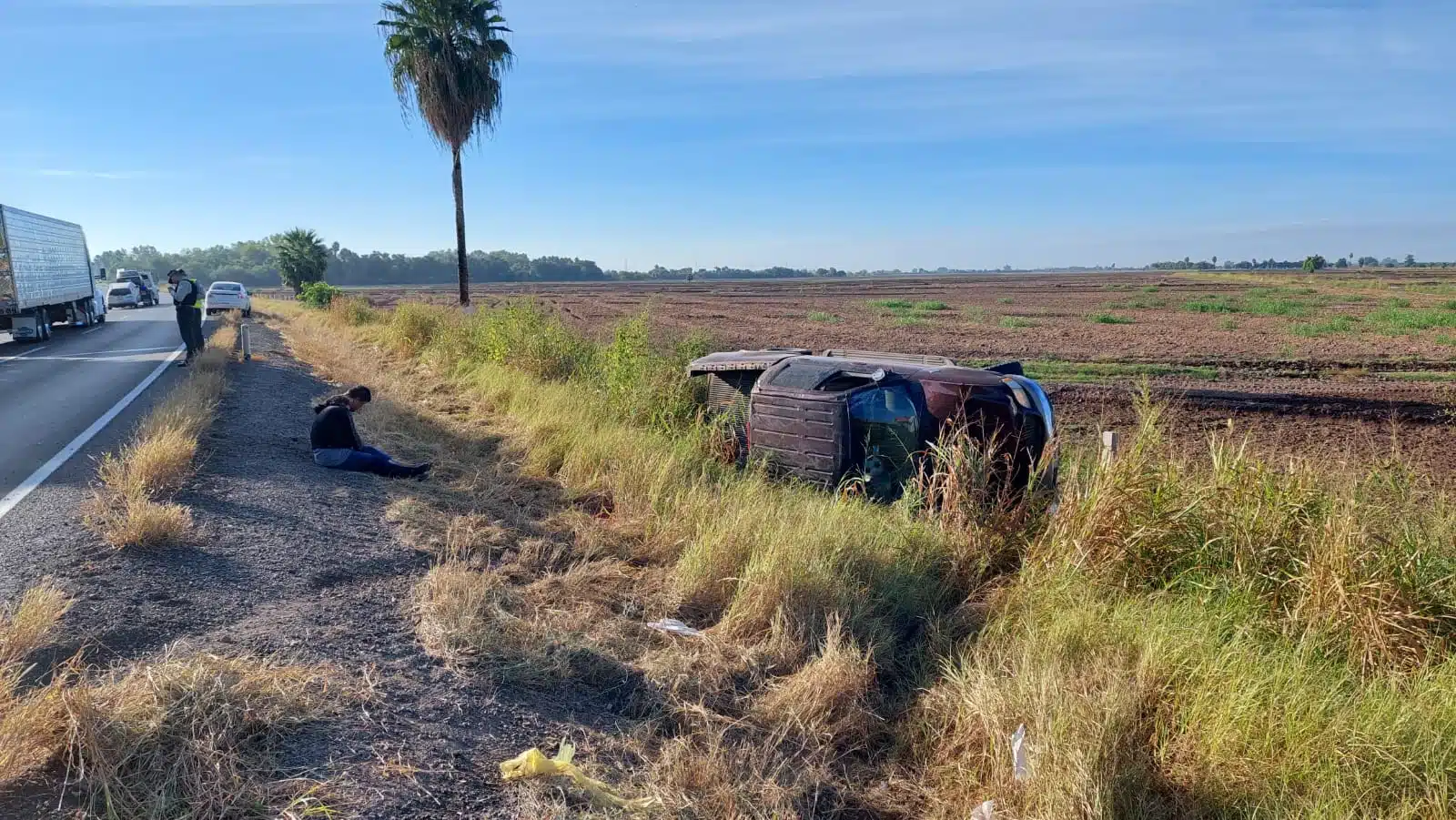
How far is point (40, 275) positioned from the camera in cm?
2027

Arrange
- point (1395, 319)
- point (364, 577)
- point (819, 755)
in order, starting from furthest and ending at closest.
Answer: point (1395, 319) → point (364, 577) → point (819, 755)

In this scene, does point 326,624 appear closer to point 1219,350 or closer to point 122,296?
point 1219,350

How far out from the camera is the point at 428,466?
26.5 ft

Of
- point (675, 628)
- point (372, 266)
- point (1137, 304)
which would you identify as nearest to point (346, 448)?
point (675, 628)

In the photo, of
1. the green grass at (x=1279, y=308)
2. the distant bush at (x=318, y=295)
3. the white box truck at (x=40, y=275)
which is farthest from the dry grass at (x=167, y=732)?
the green grass at (x=1279, y=308)

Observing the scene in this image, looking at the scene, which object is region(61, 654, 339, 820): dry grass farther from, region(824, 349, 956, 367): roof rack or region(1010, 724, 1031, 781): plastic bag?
region(824, 349, 956, 367): roof rack

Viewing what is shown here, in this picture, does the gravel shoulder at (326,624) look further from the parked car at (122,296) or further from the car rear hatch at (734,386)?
the parked car at (122,296)

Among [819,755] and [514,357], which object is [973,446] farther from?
[514,357]

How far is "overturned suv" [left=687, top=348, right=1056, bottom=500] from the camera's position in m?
6.23

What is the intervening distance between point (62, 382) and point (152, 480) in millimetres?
8856

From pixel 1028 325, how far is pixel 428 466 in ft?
95.2

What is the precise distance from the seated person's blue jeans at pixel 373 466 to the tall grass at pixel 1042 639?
188 centimetres

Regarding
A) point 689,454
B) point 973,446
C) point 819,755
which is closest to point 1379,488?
point 973,446

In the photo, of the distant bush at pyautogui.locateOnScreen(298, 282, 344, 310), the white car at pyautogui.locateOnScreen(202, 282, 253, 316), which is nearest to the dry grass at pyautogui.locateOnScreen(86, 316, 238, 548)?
the white car at pyautogui.locateOnScreen(202, 282, 253, 316)
